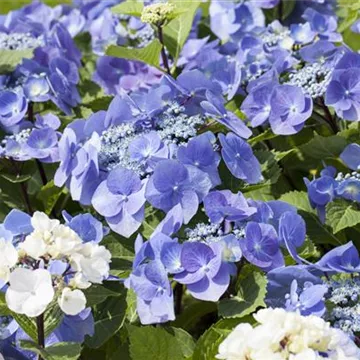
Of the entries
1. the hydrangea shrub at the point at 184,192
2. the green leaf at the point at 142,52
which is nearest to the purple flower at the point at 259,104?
the hydrangea shrub at the point at 184,192

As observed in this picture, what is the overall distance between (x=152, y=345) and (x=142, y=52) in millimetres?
752

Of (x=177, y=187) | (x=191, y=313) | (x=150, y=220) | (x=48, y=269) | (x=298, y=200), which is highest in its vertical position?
(x=48, y=269)

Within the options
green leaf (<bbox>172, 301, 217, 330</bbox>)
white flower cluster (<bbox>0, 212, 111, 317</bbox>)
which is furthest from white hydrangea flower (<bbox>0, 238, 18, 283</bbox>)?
green leaf (<bbox>172, 301, 217, 330</bbox>)

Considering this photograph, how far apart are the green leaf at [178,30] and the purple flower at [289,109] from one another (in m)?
0.35

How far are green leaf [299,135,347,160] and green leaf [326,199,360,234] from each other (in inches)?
6.7

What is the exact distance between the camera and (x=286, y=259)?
1.50 meters

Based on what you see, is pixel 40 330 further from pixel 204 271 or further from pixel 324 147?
pixel 324 147

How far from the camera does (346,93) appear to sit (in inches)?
67.8

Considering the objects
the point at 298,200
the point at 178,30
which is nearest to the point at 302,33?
the point at 178,30

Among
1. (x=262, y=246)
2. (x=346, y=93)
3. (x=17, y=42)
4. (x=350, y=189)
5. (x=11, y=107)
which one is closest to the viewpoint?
(x=262, y=246)

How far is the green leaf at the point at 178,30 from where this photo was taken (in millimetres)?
2021

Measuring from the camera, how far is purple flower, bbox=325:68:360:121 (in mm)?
1719

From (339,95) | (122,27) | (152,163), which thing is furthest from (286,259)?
(122,27)

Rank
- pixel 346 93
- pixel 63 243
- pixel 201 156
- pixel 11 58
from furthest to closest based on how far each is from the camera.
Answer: pixel 11 58
pixel 346 93
pixel 201 156
pixel 63 243
